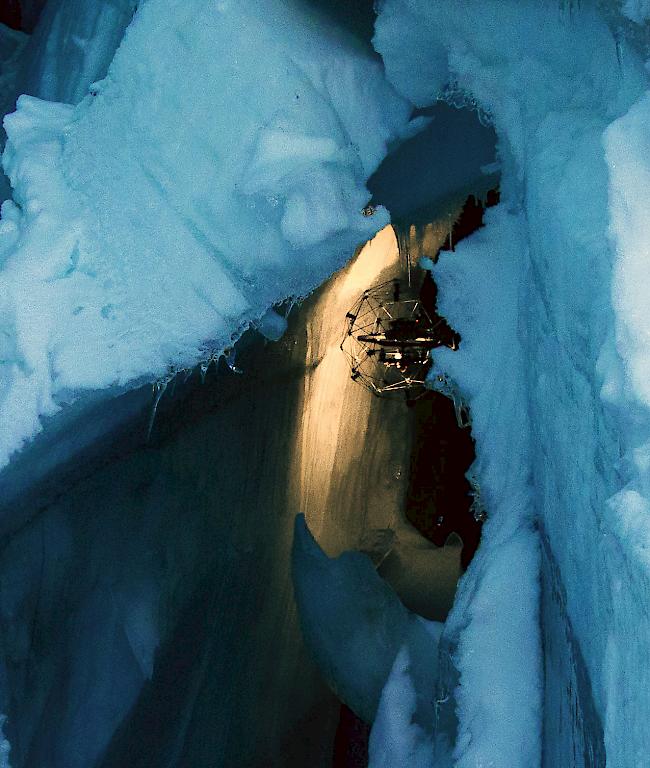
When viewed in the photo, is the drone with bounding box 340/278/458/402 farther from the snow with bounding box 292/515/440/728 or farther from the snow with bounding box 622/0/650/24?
the snow with bounding box 622/0/650/24

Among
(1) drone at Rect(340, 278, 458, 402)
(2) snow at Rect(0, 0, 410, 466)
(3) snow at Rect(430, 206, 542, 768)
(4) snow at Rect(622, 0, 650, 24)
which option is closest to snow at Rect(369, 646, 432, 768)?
(3) snow at Rect(430, 206, 542, 768)

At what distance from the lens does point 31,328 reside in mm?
1603

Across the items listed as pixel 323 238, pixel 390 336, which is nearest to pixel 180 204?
pixel 323 238

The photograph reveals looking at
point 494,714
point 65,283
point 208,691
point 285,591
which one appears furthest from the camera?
point 285,591

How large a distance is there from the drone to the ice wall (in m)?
1.02

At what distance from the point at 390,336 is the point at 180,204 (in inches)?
54.3

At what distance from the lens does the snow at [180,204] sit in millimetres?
1596

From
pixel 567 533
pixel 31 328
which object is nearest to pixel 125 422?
pixel 31 328

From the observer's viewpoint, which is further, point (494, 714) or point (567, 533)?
point (494, 714)

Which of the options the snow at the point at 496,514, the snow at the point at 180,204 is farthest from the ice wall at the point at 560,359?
the snow at the point at 180,204

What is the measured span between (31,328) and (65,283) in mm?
124

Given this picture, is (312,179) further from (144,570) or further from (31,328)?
(144,570)

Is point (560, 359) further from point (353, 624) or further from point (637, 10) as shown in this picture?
point (353, 624)

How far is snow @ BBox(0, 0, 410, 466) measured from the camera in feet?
5.24
